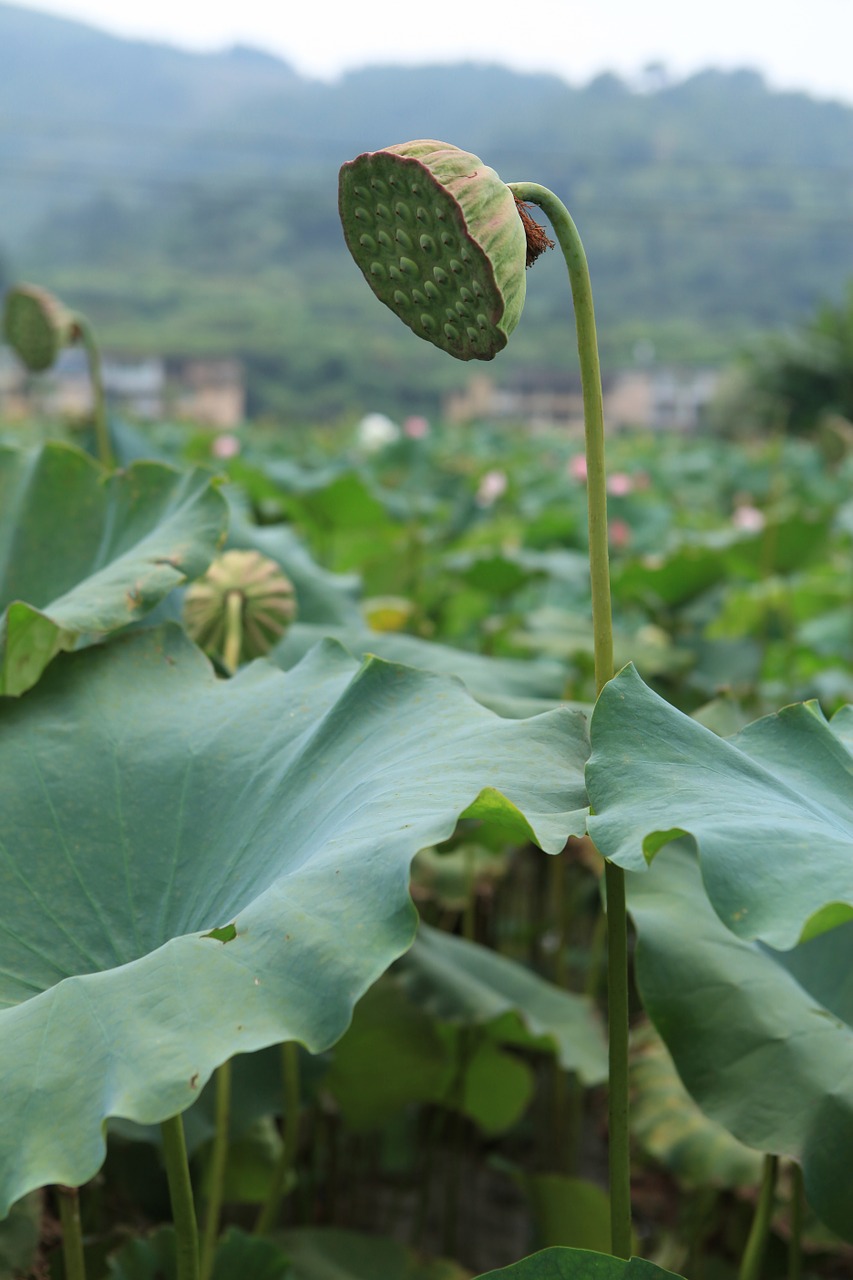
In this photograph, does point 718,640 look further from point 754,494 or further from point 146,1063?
point 754,494

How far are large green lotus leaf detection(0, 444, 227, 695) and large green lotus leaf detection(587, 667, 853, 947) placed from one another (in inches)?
13.5

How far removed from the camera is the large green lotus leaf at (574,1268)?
555 millimetres

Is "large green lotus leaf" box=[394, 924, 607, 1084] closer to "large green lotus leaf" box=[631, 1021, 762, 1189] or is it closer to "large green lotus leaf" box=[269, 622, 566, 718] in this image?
"large green lotus leaf" box=[631, 1021, 762, 1189]

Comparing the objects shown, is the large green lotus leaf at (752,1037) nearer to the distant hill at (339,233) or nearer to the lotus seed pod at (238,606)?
the lotus seed pod at (238,606)

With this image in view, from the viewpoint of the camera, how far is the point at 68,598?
82 cm

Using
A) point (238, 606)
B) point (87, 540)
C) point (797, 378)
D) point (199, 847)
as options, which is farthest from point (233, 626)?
point (797, 378)

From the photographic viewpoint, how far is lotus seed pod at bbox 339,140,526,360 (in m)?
0.49

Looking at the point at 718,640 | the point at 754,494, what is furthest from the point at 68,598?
the point at 754,494

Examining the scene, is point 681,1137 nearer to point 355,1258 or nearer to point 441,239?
point 355,1258

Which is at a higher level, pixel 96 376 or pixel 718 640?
pixel 96 376

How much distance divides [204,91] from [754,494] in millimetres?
95176

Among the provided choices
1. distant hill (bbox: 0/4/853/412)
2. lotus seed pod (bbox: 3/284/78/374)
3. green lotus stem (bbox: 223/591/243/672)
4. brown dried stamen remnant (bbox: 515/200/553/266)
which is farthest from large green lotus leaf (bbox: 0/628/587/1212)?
distant hill (bbox: 0/4/853/412)

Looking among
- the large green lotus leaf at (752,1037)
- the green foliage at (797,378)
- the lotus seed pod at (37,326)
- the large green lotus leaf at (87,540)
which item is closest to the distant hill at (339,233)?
the green foliage at (797,378)

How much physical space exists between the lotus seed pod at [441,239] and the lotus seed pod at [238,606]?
46 centimetres
